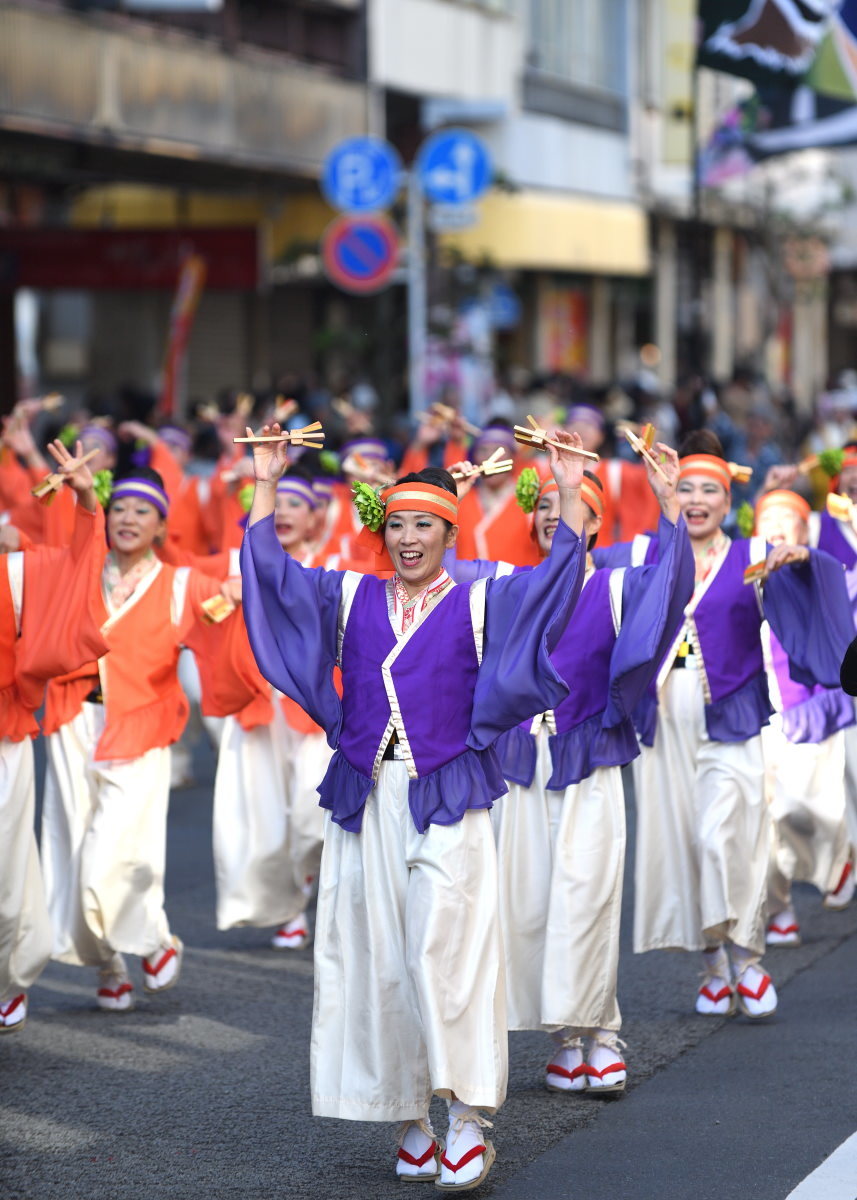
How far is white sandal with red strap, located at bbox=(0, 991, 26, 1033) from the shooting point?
7.29 metres

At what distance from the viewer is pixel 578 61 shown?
32.4 m

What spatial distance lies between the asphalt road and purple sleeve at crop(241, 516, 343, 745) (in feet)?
4.02

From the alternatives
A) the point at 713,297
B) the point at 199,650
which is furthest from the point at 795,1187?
the point at 713,297

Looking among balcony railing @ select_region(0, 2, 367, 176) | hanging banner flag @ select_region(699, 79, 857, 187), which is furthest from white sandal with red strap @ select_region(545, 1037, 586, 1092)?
hanging banner flag @ select_region(699, 79, 857, 187)

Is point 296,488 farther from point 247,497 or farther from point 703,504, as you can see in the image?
point 703,504

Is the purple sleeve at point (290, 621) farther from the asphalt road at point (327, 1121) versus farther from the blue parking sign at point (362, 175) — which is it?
the blue parking sign at point (362, 175)

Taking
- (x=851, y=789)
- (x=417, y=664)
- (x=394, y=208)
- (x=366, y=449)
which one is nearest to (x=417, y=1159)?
(x=417, y=664)

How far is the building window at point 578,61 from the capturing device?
3050 cm

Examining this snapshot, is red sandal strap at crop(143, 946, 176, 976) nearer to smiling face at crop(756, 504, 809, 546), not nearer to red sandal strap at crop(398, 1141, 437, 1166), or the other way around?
red sandal strap at crop(398, 1141, 437, 1166)

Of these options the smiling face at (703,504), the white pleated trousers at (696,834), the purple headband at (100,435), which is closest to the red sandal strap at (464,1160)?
the white pleated trousers at (696,834)

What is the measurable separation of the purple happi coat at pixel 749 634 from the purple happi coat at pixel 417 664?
1801 mm

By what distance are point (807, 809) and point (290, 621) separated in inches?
138

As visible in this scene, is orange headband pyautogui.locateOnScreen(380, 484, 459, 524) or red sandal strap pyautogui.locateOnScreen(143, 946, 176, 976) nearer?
orange headband pyautogui.locateOnScreen(380, 484, 459, 524)

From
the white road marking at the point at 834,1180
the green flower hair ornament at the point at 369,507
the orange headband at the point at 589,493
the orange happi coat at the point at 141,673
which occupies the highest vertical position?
the green flower hair ornament at the point at 369,507
